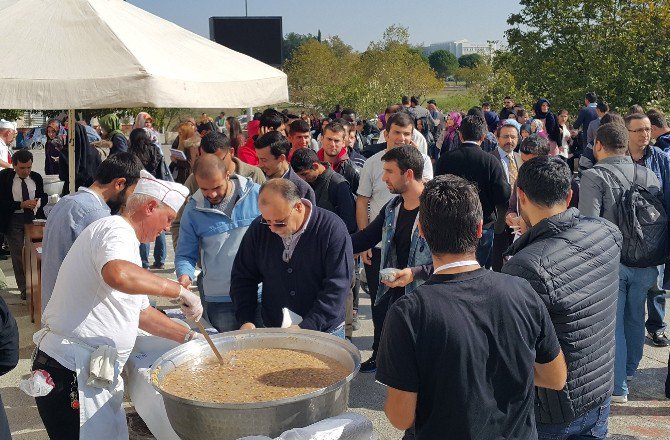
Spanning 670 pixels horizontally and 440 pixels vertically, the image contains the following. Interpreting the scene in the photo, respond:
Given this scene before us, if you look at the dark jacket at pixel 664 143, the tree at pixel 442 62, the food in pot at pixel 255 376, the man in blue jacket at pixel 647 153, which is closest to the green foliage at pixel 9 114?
the dark jacket at pixel 664 143

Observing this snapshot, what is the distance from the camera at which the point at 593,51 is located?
2881 centimetres

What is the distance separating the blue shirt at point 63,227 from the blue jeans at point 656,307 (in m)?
4.51

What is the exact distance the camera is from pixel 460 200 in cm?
240

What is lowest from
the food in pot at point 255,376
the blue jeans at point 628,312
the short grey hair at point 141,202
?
the blue jeans at point 628,312

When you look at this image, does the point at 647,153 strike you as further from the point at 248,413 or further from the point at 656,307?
the point at 248,413

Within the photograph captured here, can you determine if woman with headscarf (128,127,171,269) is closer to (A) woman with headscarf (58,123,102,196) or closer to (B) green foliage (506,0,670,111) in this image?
(A) woman with headscarf (58,123,102,196)

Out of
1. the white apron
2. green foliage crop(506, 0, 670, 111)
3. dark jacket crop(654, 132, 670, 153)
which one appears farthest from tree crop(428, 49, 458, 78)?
the white apron

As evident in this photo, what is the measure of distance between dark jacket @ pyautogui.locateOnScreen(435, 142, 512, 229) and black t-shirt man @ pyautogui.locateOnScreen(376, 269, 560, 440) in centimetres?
423

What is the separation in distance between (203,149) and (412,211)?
276cm

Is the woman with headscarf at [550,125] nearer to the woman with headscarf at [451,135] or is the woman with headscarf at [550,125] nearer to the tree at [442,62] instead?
the woman with headscarf at [451,135]

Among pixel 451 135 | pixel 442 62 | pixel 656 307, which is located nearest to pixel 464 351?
pixel 656 307

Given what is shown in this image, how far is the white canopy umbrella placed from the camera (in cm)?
435

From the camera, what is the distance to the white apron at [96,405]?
338cm

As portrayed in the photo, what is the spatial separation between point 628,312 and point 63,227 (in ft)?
12.8
